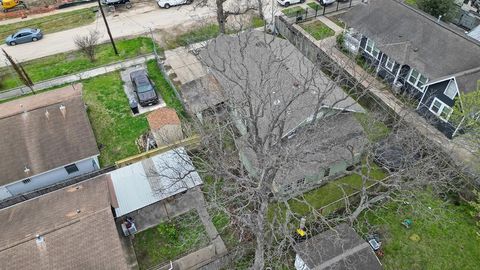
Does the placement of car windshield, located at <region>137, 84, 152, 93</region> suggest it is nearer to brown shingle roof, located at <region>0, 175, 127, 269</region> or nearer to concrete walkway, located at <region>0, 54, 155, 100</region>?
concrete walkway, located at <region>0, 54, 155, 100</region>

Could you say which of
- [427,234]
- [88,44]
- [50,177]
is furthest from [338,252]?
[88,44]

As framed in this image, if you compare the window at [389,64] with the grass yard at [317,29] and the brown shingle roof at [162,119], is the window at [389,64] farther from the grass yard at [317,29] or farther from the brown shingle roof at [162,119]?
the brown shingle roof at [162,119]

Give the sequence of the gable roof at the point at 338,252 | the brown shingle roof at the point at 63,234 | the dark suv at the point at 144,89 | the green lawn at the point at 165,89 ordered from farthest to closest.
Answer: the green lawn at the point at 165,89
the dark suv at the point at 144,89
the gable roof at the point at 338,252
the brown shingle roof at the point at 63,234

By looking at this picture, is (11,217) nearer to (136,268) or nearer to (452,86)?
(136,268)

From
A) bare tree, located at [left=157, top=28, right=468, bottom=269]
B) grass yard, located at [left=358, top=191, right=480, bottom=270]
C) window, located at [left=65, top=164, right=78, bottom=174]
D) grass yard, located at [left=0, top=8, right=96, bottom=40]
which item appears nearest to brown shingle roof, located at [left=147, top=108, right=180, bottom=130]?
bare tree, located at [left=157, top=28, right=468, bottom=269]

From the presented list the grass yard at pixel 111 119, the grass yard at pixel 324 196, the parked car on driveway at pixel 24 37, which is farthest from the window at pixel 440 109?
the parked car on driveway at pixel 24 37

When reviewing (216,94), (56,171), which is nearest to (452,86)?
(216,94)

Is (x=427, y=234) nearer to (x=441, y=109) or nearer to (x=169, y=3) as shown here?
(x=441, y=109)
